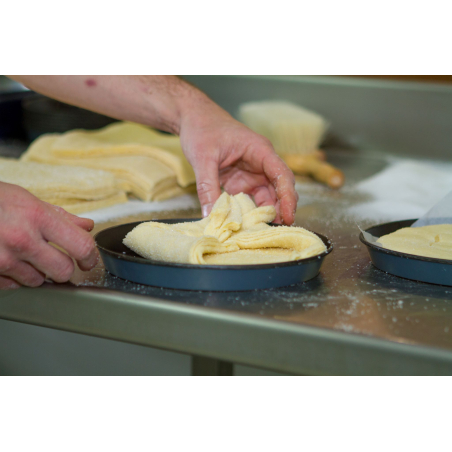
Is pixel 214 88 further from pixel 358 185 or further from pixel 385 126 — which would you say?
pixel 358 185

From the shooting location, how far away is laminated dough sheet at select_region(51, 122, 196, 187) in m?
1.49

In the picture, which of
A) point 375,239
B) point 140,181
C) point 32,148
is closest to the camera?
point 375,239

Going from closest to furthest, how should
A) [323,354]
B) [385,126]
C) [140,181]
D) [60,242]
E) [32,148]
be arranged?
1. [323,354]
2. [60,242]
3. [140,181]
4. [32,148]
5. [385,126]

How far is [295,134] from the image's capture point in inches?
74.0

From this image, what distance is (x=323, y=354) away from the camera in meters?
0.62

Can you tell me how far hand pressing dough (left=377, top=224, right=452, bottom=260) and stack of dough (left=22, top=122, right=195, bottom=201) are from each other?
67cm

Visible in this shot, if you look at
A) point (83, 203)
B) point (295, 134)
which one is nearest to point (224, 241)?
point (83, 203)

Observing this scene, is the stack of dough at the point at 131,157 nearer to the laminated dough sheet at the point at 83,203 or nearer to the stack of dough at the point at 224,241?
the laminated dough sheet at the point at 83,203

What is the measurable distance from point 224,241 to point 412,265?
10.6 inches

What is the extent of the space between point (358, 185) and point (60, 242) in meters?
1.12

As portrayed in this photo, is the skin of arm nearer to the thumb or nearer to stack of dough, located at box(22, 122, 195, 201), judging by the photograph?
the thumb

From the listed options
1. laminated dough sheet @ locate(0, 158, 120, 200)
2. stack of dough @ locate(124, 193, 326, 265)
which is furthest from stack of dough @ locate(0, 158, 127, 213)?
stack of dough @ locate(124, 193, 326, 265)

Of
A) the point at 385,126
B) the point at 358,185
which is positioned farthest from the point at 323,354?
the point at 385,126

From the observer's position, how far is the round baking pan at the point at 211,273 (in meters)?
0.71
